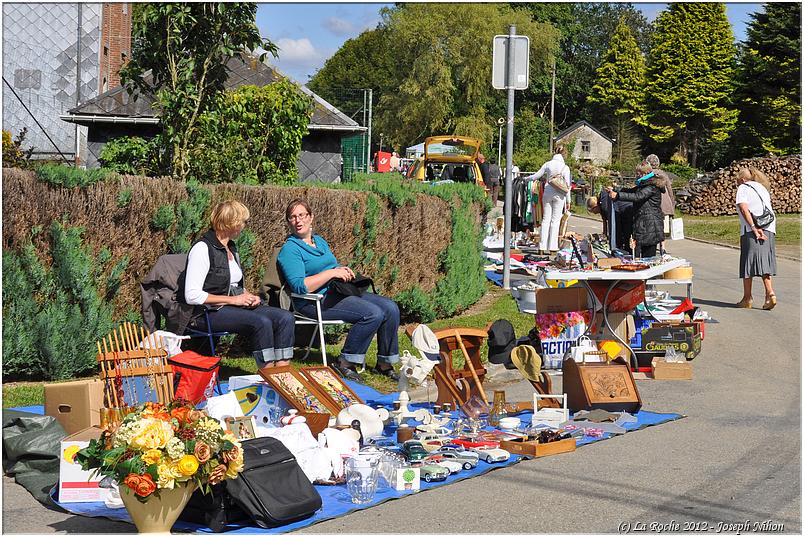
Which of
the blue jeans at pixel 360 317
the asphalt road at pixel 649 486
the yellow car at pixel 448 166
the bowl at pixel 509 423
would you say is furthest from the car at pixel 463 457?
the yellow car at pixel 448 166

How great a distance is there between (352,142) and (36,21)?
10262 millimetres

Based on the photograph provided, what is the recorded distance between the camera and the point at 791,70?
148 feet

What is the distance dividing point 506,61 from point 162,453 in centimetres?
1026

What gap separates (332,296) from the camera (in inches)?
365

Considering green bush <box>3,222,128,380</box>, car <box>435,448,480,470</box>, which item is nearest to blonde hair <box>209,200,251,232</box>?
green bush <box>3,222,128,380</box>

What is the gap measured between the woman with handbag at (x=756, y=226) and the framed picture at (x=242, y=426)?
28.9ft

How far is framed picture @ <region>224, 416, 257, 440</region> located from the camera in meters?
6.06

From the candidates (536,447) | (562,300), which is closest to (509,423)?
(536,447)

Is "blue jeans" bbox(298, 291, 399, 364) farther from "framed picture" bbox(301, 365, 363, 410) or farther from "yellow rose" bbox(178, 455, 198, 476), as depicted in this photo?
"yellow rose" bbox(178, 455, 198, 476)

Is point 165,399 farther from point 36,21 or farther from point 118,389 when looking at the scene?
point 36,21

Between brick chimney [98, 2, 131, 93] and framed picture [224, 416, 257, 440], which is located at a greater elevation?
brick chimney [98, 2, 131, 93]

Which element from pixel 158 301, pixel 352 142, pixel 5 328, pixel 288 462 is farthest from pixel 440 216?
pixel 352 142

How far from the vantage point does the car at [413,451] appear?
6586 mm

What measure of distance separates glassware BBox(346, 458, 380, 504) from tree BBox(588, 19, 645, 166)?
228ft
